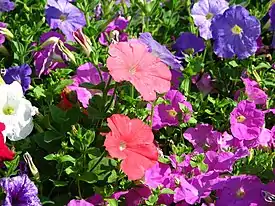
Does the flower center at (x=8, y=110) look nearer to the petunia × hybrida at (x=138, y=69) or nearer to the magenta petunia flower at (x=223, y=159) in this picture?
the petunia × hybrida at (x=138, y=69)

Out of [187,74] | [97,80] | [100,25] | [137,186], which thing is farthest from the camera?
[100,25]

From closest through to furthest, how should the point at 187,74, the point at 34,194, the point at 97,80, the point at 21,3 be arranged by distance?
the point at 34,194
the point at 97,80
the point at 187,74
the point at 21,3

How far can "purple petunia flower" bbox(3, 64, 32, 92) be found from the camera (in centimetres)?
215

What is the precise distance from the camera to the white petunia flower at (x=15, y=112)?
6.26 ft

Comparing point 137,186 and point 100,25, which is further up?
point 100,25

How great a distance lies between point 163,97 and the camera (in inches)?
85.2

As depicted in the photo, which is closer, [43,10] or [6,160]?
[6,160]

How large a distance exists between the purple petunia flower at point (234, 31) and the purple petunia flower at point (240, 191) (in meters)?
0.62

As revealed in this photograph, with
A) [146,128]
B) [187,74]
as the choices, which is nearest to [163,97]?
[187,74]

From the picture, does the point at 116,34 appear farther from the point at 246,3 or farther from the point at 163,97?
the point at 246,3

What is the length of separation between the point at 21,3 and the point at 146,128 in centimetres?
100

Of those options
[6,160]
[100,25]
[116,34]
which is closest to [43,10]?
[100,25]

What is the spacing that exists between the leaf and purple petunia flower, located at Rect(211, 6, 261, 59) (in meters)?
0.75

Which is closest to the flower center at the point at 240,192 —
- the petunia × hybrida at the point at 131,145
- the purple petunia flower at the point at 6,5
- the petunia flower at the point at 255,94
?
the petunia × hybrida at the point at 131,145
